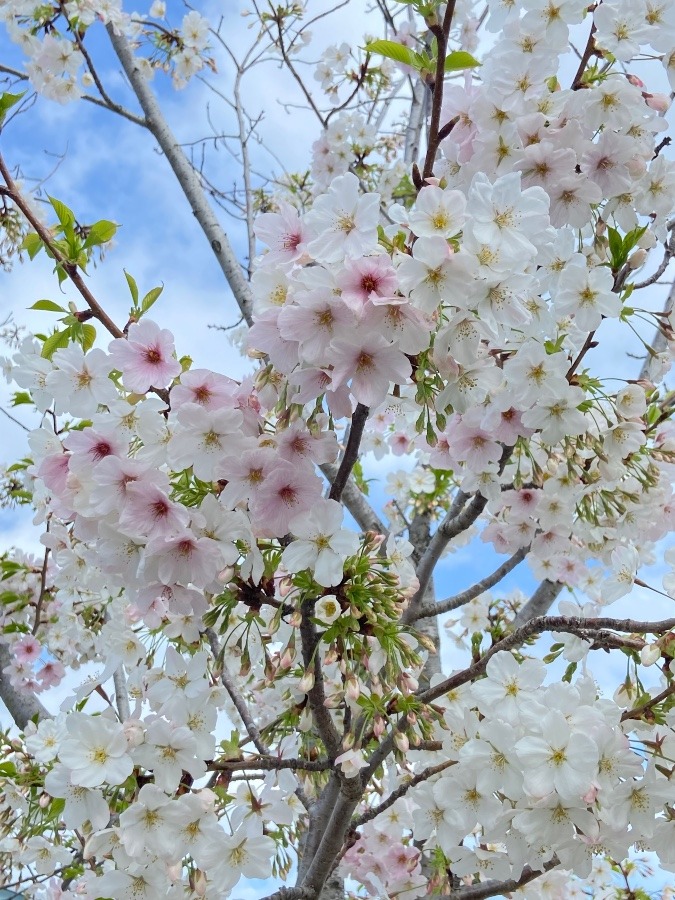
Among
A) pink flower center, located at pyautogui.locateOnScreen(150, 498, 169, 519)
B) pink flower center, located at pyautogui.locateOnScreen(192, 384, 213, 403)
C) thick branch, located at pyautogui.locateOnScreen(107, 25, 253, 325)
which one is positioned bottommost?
pink flower center, located at pyautogui.locateOnScreen(150, 498, 169, 519)

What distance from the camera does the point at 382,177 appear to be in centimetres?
446

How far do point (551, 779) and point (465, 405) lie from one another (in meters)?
0.76

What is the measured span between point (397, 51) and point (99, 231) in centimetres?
81

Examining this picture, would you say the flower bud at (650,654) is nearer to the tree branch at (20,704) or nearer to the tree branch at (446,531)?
the tree branch at (446,531)

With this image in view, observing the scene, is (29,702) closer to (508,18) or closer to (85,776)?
(85,776)

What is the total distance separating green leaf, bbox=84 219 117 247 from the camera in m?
1.70

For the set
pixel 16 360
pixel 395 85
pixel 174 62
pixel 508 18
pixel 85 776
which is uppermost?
pixel 395 85

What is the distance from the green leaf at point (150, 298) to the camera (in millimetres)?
1664

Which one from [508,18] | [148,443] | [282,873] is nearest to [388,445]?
[282,873]

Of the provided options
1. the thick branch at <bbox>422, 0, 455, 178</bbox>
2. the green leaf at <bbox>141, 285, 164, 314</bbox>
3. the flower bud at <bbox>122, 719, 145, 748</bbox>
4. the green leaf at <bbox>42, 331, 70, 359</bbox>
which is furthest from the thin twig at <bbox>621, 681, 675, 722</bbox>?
the green leaf at <bbox>42, 331, 70, 359</bbox>

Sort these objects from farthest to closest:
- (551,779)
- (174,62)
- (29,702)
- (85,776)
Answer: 1. (174,62)
2. (29,702)
3. (85,776)
4. (551,779)

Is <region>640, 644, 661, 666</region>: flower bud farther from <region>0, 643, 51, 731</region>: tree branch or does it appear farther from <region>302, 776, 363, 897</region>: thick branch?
<region>0, 643, 51, 731</region>: tree branch

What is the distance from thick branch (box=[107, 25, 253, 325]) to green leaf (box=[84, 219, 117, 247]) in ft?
6.16

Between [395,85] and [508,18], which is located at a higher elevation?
[395,85]
